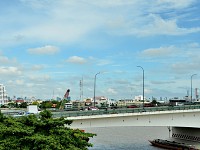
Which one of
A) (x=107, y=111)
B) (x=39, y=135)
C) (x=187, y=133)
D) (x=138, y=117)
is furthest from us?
(x=187, y=133)

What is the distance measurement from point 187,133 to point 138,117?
2308 centimetres

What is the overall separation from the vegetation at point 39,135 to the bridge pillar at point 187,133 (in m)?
46.9

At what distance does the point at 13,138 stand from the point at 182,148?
45141mm

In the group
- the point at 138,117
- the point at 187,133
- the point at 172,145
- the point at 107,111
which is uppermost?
the point at 107,111

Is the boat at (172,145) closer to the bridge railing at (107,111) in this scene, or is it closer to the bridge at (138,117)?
the bridge at (138,117)

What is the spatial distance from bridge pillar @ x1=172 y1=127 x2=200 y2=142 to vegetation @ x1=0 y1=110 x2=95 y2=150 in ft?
154

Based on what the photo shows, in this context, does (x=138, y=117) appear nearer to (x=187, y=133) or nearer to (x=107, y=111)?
(x=107, y=111)

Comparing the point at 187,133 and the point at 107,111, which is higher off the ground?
the point at 107,111

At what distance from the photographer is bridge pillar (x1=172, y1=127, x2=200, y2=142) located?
78.8 metres

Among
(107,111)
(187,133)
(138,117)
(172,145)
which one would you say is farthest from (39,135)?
(187,133)

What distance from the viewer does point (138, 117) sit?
6316cm

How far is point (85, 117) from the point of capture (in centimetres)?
5644

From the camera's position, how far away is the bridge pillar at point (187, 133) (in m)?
78.8

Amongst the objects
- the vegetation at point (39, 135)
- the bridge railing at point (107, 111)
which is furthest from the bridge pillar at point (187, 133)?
the vegetation at point (39, 135)
